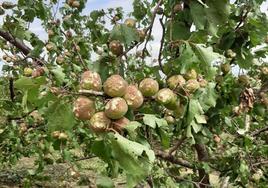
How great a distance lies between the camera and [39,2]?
15.2ft

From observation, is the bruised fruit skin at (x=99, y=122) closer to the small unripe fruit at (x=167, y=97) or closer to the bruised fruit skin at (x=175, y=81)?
the small unripe fruit at (x=167, y=97)

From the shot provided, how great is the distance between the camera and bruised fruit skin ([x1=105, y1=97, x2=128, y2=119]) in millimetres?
1652

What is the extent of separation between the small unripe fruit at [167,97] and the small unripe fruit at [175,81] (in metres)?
0.07

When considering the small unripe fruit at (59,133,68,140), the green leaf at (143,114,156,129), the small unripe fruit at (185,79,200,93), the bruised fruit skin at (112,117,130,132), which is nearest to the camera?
the bruised fruit skin at (112,117,130,132)

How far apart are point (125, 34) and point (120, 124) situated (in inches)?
24.5

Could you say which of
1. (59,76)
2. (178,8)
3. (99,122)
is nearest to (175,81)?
(99,122)

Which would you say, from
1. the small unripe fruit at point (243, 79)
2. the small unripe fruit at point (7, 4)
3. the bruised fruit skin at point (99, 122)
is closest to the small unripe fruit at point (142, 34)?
the bruised fruit skin at point (99, 122)

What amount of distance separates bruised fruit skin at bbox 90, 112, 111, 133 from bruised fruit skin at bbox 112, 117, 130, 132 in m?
0.03

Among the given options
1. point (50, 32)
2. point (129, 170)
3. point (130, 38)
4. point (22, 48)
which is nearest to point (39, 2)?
point (50, 32)

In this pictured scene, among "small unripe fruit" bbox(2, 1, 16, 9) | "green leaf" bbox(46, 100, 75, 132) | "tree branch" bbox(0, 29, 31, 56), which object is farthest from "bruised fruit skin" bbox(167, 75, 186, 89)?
"small unripe fruit" bbox(2, 1, 16, 9)

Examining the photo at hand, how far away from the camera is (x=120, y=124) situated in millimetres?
1688

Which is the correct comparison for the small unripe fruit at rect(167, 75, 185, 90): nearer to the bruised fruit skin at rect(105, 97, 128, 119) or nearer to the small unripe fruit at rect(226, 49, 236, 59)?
the bruised fruit skin at rect(105, 97, 128, 119)

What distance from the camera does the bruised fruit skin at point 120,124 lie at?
1.68 m

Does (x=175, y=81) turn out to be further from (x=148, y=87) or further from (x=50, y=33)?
(x=50, y=33)
